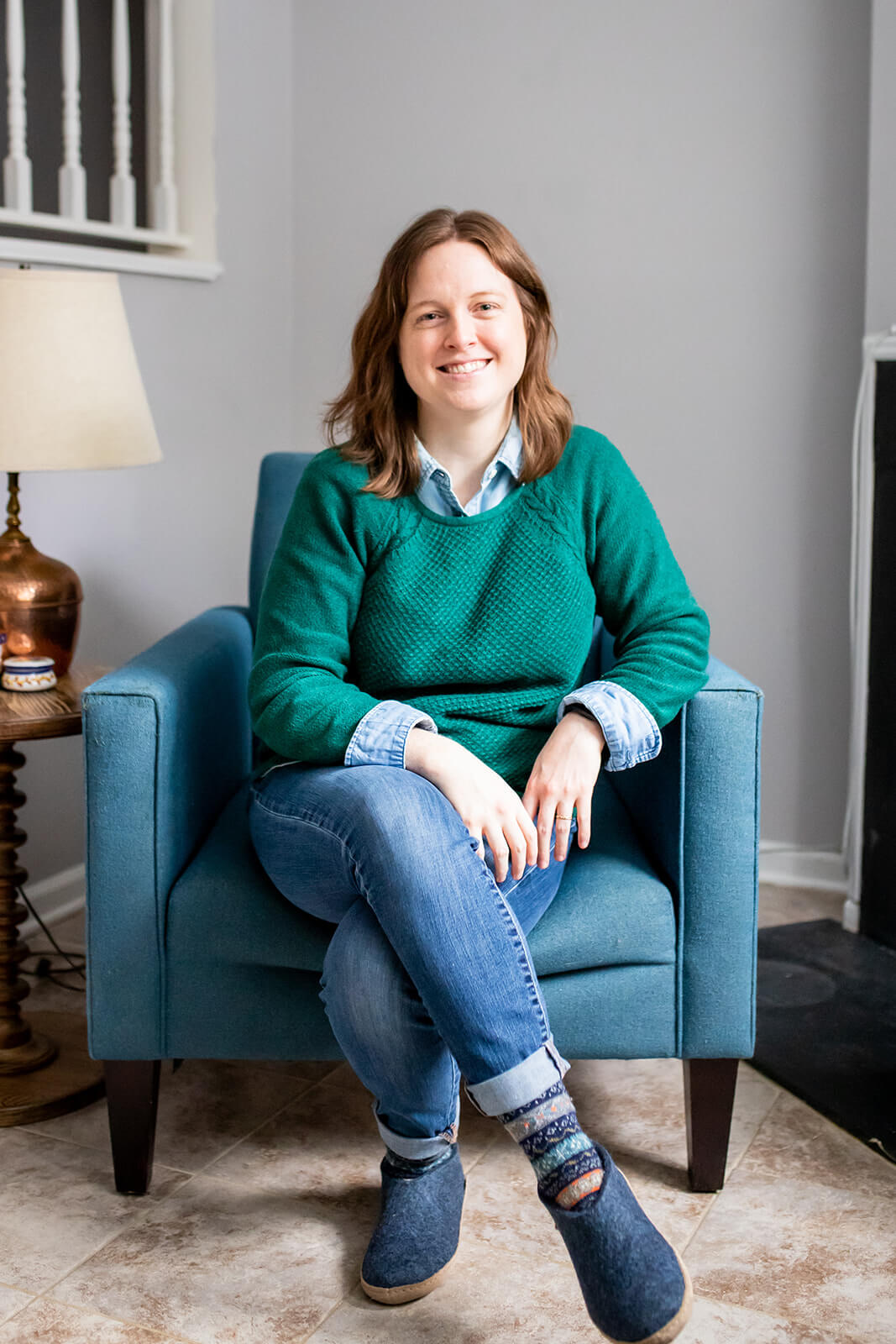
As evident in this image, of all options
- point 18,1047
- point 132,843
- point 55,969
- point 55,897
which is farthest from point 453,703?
point 55,897

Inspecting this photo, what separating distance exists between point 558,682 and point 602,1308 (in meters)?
0.67

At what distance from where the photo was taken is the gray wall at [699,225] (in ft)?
7.72

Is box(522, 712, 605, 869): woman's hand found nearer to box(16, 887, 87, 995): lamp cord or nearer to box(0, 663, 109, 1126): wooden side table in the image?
box(0, 663, 109, 1126): wooden side table

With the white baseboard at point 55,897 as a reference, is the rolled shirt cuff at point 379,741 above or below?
above

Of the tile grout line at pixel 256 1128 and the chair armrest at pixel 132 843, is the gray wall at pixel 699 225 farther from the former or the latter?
the chair armrest at pixel 132 843

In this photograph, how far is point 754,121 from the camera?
7.75 feet

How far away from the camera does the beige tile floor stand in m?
1.29

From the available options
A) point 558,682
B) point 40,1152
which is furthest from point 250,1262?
point 558,682

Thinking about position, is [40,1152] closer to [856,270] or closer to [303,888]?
[303,888]

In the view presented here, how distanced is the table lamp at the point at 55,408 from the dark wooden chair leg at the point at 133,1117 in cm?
62

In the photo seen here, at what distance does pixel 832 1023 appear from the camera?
195 centimetres

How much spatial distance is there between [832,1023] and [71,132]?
6.37ft

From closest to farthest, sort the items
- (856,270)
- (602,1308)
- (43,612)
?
(602,1308) → (43,612) → (856,270)

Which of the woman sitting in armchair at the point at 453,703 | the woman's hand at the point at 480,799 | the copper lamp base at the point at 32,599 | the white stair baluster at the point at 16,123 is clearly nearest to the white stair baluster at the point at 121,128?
the white stair baluster at the point at 16,123
